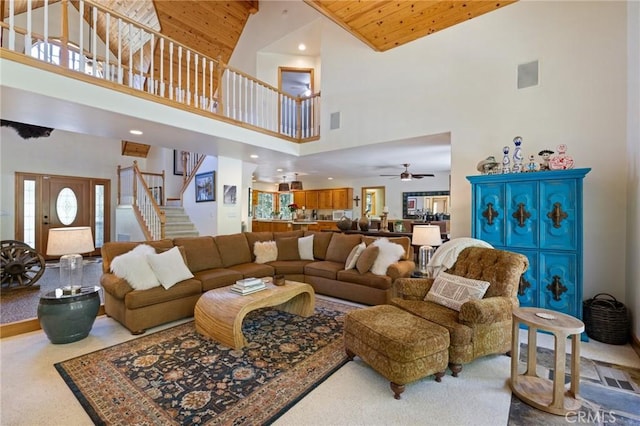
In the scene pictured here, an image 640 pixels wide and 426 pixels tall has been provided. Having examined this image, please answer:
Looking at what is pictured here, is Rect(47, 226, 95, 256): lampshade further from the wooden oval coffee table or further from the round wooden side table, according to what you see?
the round wooden side table

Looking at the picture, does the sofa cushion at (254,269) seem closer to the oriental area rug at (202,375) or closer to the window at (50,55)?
the oriental area rug at (202,375)

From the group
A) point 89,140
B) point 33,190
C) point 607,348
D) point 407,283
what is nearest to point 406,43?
point 407,283

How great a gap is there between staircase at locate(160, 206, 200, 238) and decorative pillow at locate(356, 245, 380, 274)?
4.62m

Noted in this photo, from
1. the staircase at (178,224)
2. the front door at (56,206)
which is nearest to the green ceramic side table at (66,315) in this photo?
the staircase at (178,224)

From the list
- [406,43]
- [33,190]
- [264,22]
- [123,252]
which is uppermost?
[264,22]

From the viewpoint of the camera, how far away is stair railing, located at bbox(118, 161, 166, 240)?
631 cm

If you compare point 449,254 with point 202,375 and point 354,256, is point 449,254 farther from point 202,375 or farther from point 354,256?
point 202,375

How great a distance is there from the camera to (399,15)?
3.99m

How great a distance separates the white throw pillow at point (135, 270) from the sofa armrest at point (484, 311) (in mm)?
3102

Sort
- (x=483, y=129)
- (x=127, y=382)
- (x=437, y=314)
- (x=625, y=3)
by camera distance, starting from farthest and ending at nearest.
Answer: (x=483, y=129), (x=625, y=3), (x=437, y=314), (x=127, y=382)

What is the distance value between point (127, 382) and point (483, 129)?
4.80 metres

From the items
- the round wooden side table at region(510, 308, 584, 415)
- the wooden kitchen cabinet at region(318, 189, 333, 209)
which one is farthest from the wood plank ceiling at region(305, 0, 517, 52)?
the wooden kitchen cabinet at region(318, 189, 333, 209)

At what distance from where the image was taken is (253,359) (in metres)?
2.54

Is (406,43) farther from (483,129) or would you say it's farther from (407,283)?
(407,283)
